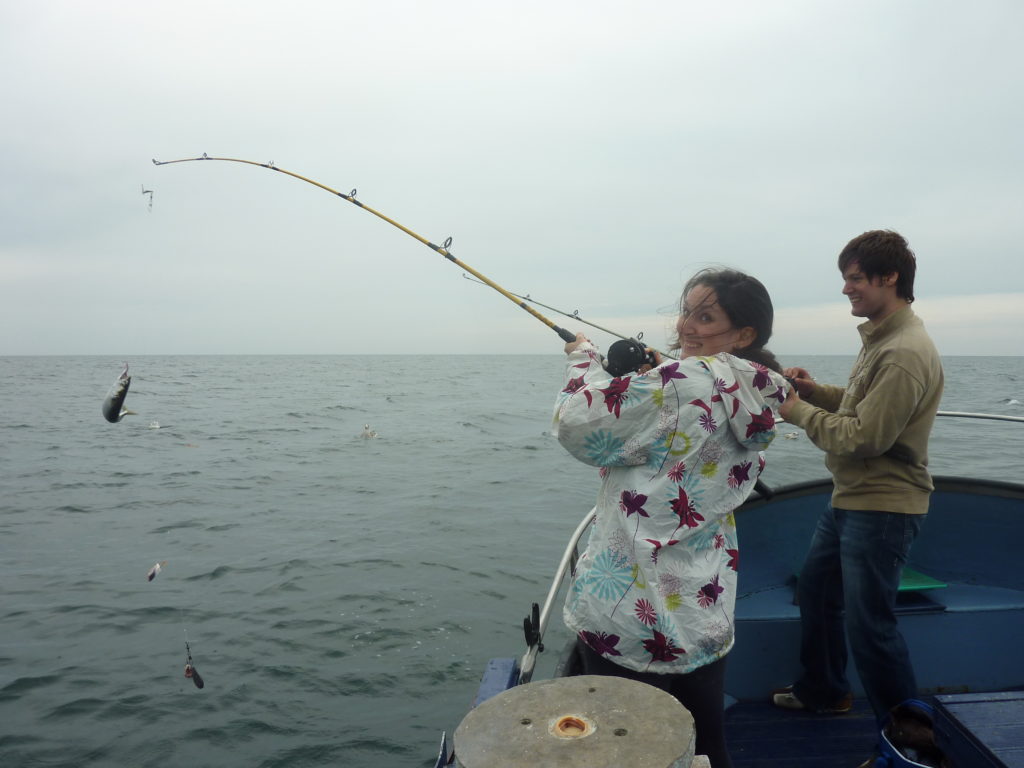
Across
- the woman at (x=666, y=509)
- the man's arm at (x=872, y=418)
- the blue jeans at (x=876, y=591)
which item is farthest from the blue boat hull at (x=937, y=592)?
the woman at (x=666, y=509)

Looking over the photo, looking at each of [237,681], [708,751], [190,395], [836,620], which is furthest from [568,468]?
[190,395]

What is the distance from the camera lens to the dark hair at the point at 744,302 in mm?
1946

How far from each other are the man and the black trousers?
2.87ft

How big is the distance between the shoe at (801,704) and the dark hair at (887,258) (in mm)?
1809

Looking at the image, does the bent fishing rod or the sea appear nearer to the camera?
the bent fishing rod

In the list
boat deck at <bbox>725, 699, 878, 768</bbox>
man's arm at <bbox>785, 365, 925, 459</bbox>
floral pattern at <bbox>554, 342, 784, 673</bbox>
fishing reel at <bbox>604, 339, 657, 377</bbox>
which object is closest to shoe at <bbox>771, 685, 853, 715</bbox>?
boat deck at <bbox>725, 699, 878, 768</bbox>

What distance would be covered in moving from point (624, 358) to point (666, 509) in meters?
0.46

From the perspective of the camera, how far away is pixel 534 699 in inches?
54.2

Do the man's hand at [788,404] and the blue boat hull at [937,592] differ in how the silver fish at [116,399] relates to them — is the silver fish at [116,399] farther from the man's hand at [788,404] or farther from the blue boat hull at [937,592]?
the man's hand at [788,404]

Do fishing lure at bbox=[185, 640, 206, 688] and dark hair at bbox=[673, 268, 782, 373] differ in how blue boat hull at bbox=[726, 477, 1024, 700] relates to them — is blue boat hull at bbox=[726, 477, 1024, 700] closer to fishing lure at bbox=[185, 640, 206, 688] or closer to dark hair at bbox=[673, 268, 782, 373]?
dark hair at bbox=[673, 268, 782, 373]

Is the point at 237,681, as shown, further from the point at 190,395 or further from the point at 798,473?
the point at 190,395

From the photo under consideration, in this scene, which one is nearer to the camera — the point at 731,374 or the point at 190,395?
the point at 731,374

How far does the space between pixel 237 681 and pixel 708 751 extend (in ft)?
14.8

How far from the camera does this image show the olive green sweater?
222cm
